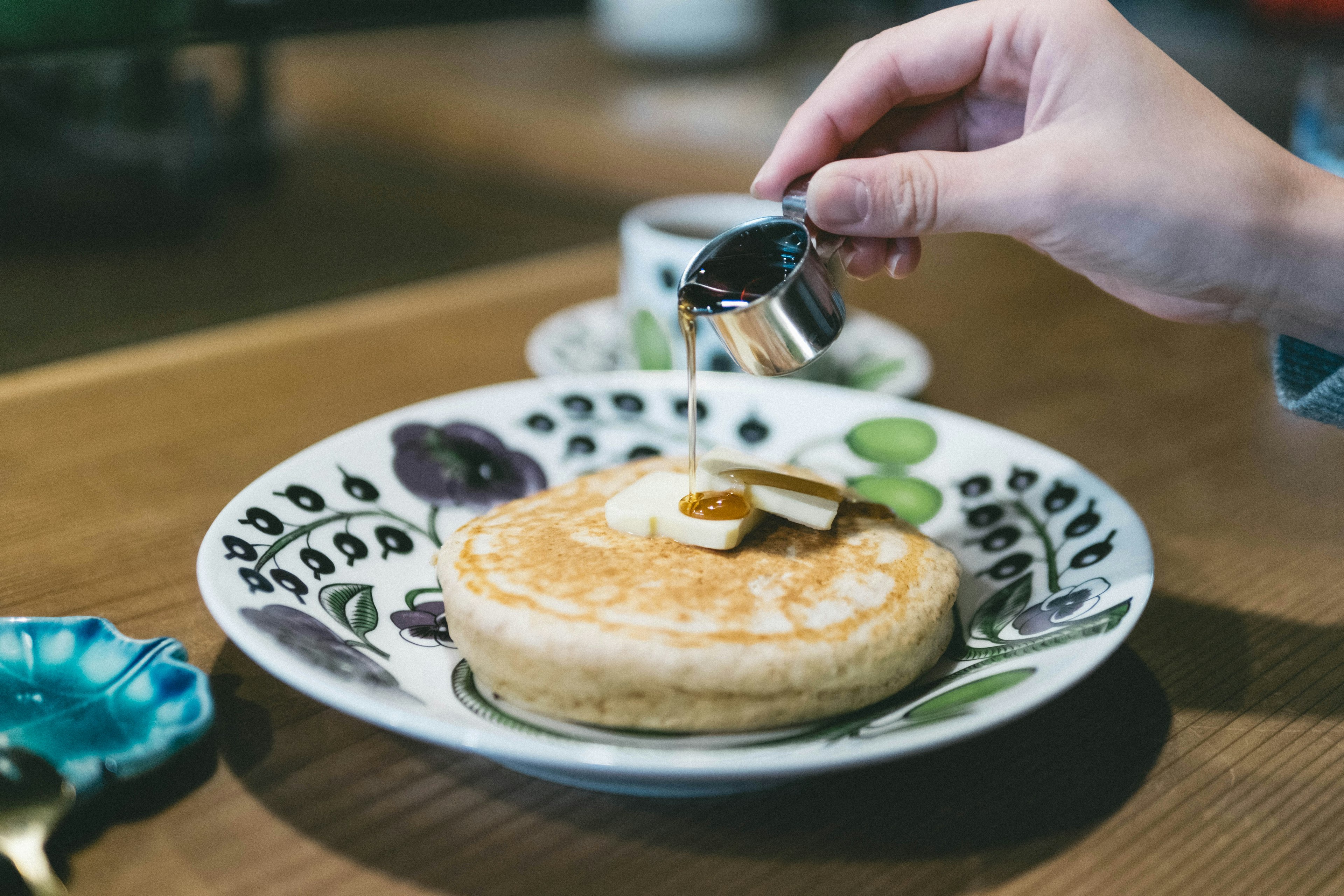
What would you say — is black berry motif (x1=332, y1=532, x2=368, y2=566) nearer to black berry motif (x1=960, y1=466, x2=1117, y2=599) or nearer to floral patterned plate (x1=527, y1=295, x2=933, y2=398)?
floral patterned plate (x1=527, y1=295, x2=933, y2=398)

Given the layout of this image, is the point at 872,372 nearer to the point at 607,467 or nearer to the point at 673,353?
the point at 673,353

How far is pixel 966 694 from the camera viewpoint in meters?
0.67

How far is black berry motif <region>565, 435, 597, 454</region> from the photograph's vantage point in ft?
3.53

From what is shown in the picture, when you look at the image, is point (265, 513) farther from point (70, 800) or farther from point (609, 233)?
point (609, 233)

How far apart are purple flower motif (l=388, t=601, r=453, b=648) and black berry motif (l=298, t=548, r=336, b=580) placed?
0.07 metres

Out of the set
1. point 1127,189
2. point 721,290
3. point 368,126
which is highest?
point 1127,189

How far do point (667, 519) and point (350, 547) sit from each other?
28 cm

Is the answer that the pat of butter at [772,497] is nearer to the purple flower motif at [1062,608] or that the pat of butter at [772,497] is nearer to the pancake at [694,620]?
the pancake at [694,620]

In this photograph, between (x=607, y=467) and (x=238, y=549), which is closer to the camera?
(x=238, y=549)

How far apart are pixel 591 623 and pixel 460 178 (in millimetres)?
2385

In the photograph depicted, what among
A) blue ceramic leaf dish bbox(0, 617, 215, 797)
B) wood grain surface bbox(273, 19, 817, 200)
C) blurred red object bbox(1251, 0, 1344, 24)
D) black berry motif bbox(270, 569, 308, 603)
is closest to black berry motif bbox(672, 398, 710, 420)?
black berry motif bbox(270, 569, 308, 603)

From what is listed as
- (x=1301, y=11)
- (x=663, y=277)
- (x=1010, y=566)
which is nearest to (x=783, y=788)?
(x=1010, y=566)

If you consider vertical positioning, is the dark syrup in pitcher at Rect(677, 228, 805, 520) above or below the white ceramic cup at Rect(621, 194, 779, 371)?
above

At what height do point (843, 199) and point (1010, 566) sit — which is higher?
point (843, 199)
